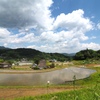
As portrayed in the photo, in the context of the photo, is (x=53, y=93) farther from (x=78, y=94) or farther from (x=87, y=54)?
(x=87, y=54)

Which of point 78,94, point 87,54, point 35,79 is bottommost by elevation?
point 35,79

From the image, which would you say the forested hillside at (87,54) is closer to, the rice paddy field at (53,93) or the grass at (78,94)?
the rice paddy field at (53,93)

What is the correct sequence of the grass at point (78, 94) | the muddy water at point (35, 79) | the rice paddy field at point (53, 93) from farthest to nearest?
1. the muddy water at point (35, 79)
2. the rice paddy field at point (53, 93)
3. the grass at point (78, 94)

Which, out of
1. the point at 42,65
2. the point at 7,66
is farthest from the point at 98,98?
the point at 7,66

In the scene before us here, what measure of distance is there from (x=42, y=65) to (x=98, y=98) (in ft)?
278

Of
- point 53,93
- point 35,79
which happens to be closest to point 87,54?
point 35,79

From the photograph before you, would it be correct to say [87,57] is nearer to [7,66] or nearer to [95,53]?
[95,53]

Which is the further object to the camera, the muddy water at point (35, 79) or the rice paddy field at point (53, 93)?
the muddy water at point (35, 79)

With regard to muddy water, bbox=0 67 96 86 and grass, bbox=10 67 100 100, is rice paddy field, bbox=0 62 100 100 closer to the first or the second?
grass, bbox=10 67 100 100

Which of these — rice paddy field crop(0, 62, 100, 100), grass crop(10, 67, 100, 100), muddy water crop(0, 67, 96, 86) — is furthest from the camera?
muddy water crop(0, 67, 96, 86)

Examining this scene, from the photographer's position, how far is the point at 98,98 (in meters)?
2.94

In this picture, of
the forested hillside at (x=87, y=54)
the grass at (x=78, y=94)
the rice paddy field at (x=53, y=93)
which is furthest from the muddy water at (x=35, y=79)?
the forested hillside at (x=87, y=54)

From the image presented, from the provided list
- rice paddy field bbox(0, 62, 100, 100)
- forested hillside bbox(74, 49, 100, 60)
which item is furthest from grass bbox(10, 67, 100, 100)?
forested hillside bbox(74, 49, 100, 60)

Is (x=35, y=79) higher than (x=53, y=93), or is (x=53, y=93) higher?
(x=53, y=93)
